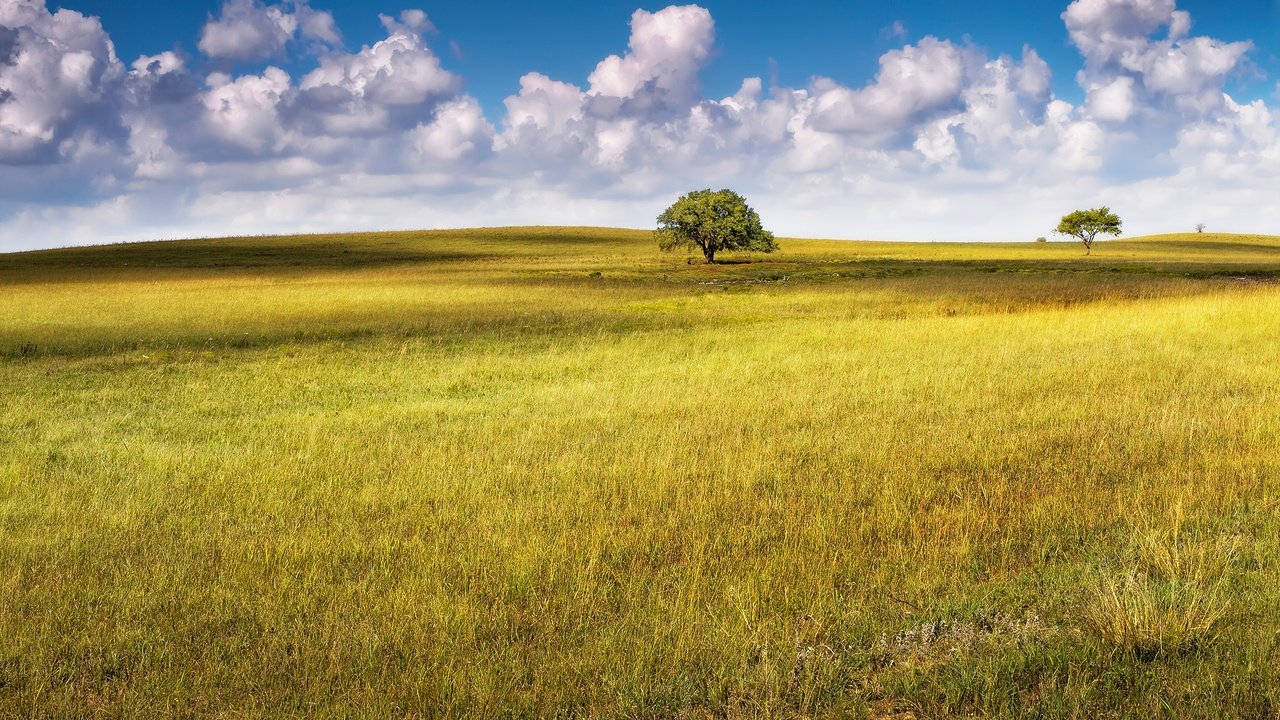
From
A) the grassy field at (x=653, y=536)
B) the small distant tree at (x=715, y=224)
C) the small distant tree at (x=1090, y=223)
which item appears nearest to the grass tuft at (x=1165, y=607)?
the grassy field at (x=653, y=536)

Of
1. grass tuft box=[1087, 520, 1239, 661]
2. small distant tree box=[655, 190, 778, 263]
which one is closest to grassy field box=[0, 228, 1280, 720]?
grass tuft box=[1087, 520, 1239, 661]

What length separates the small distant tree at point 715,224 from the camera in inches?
2963

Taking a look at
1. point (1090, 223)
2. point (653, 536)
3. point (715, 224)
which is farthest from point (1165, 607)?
point (1090, 223)

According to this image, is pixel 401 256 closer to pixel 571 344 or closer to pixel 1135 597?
pixel 571 344

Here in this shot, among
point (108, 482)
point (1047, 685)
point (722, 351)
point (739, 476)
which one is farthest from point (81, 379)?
point (1047, 685)

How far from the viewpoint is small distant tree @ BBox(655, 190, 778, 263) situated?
75250 mm

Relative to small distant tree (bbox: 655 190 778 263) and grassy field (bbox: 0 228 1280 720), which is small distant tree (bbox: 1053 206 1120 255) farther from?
grassy field (bbox: 0 228 1280 720)

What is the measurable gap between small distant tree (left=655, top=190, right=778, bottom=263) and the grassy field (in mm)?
57892

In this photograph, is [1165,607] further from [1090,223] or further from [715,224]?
[1090,223]

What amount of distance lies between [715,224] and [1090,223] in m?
56.9

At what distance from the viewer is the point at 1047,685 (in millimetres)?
4465

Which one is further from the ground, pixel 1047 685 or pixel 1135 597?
pixel 1135 597

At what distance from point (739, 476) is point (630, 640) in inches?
151

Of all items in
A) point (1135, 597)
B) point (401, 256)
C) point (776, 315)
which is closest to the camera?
point (1135, 597)
